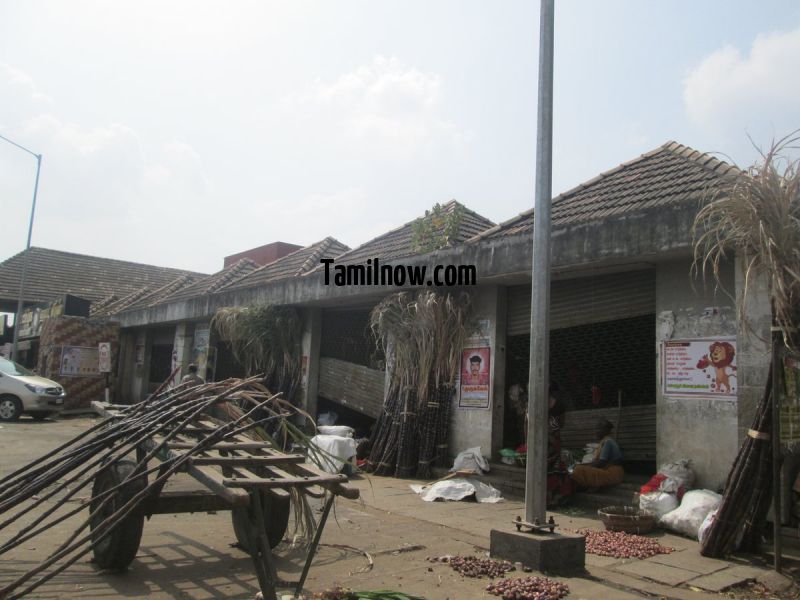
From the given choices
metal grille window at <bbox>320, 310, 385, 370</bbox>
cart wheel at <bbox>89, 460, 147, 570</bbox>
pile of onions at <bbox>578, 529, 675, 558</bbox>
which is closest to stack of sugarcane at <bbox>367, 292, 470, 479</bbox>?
metal grille window at <bbox>320, 310, 385, 370</bbox>

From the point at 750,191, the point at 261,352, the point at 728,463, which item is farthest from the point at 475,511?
the point at 261,352

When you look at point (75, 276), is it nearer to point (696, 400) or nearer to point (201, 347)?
point (201, 347)

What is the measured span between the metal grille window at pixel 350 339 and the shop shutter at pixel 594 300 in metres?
3.32

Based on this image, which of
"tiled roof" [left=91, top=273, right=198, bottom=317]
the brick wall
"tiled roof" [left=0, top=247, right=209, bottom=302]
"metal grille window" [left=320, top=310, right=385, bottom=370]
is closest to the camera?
"metal grille window" [left=320, top=310, right=385, bottom=370]

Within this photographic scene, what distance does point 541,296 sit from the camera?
554 cm

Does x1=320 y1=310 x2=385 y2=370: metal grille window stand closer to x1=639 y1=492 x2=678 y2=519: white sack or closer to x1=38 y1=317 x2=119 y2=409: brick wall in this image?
x1=639 y1=492 x2=678 y2=519: white sack

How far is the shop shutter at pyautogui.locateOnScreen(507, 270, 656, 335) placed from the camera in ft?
26.8

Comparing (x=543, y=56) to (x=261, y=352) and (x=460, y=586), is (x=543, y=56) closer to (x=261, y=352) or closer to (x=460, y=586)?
(x=460, y=586)

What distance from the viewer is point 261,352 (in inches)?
534

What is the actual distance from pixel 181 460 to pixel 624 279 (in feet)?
20.9

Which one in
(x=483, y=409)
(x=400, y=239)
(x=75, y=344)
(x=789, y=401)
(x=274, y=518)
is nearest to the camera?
(x=274, y=518)

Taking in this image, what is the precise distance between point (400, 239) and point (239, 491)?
408 inches

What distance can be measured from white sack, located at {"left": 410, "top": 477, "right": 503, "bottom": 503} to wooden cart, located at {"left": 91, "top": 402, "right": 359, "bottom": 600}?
11.0ft

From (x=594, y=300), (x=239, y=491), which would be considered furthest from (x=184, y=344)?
(x=239, y=491)
